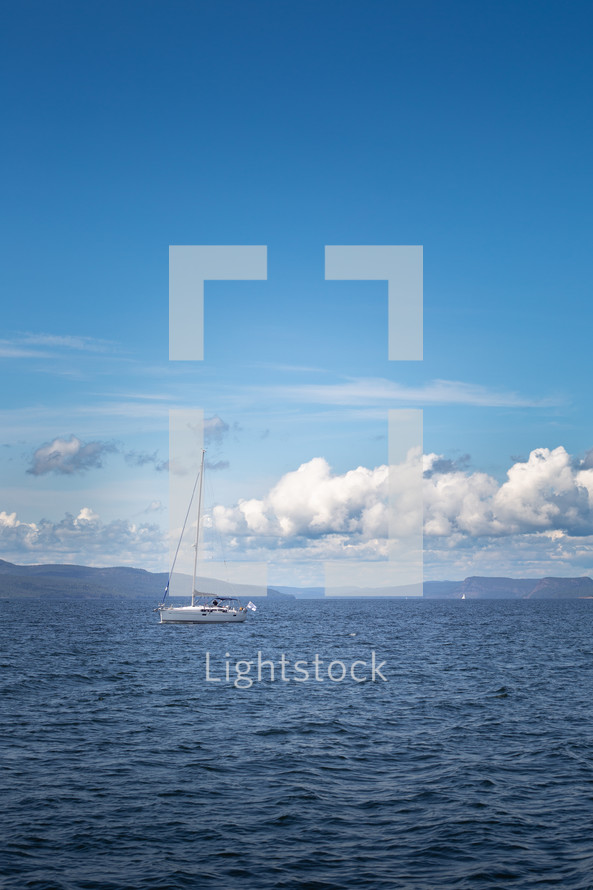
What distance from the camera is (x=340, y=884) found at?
19266 millimetres

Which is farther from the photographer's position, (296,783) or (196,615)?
(196,615)

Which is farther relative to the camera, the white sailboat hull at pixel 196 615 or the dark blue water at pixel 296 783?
the white sailboat hull at pixel 196 615

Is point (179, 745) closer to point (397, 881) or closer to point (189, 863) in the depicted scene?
point (189, 863)

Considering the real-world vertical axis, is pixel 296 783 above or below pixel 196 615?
above

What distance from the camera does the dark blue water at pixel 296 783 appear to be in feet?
66.8

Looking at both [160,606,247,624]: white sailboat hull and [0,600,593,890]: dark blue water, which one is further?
[160,606,247,624]: white sailboat hull

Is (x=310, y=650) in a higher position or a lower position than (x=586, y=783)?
lower

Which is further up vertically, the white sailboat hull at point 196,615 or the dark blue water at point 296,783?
the dark blue water at point 296,783

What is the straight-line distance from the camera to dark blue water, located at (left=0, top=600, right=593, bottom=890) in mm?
20375

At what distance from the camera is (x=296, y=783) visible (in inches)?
1119

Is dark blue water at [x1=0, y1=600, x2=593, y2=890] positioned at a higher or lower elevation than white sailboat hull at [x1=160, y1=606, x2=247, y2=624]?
higher

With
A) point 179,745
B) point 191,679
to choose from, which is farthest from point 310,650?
point 179,745

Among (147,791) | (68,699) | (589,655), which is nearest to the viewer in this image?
(147,791)

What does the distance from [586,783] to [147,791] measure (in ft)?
57.7
